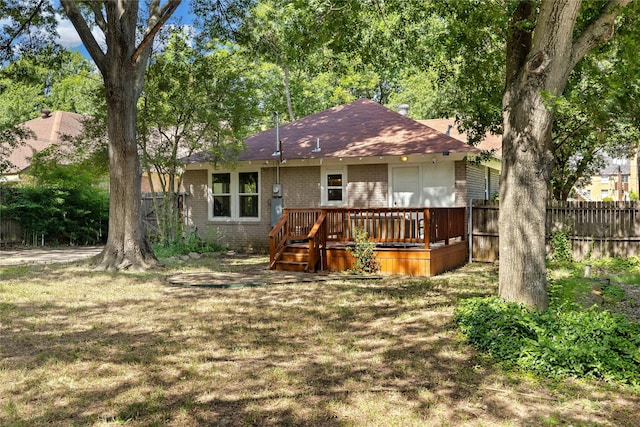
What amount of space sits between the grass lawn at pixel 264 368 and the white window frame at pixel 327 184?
6.82 metres

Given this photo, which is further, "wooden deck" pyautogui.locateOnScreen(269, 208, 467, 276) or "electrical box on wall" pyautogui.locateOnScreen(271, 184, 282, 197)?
"electrical box on wall" pyautogui.locateOnScreen(271, 184, 282, 197)

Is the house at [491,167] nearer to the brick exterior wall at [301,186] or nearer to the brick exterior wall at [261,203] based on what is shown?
the brick exterior wall at [301,186]

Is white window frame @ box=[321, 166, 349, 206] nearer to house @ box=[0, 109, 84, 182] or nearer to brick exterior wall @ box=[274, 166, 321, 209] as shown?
brick exterior wall @ box=[274, 166, 321, 209]

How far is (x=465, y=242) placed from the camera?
13602mm

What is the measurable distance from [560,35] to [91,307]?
6761 mm

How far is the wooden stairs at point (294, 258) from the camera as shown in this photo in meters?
11.1

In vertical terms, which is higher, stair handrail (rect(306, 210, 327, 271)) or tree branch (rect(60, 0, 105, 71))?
tree branch (rect(60, 0, 105, 71))

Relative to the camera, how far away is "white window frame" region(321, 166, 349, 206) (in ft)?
47.7

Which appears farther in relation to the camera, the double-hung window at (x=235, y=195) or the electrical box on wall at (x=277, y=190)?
the double-hung window at (x=235, y=195)

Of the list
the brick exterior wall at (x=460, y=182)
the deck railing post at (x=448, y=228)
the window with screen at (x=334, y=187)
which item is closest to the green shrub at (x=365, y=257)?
the deck railing post at (x=448, y=228)

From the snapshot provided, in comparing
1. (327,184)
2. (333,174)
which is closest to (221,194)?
(327,184)

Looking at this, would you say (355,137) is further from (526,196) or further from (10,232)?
(10,232)

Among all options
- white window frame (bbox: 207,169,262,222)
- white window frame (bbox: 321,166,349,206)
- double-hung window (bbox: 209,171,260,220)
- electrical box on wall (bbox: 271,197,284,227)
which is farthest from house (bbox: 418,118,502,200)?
double-hung window (bbox: 209,171,260,220)

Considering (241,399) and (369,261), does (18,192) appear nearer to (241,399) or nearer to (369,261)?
(369,261)
